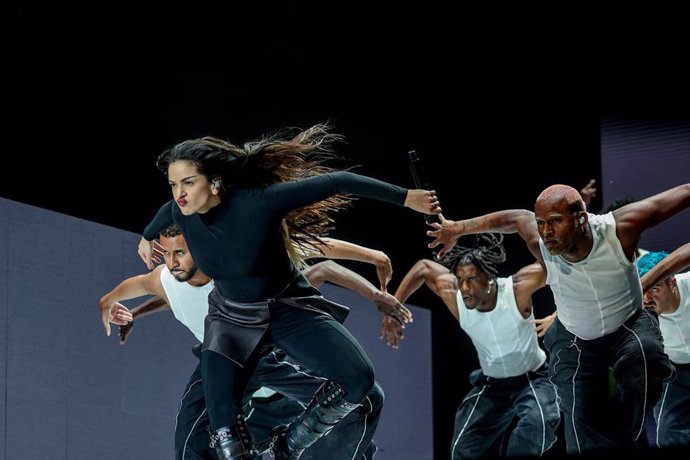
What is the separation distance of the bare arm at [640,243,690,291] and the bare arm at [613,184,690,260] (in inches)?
11.1

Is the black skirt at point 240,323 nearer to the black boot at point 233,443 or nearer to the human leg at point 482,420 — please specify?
the black boot at point 233,443

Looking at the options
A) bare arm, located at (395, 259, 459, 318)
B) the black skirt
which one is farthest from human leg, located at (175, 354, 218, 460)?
bare arm, located at (395, 259, 459, 318)

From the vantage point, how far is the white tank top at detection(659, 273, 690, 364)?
5590mm

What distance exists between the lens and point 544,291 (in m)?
7.40

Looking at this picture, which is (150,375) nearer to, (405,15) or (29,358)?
(29,358)

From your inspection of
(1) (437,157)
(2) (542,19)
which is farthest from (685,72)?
(1) (437,157)

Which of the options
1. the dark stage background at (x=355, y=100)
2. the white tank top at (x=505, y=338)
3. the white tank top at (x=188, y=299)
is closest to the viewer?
the white tank top at (x=188, y=299)

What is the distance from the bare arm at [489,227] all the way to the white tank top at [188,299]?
109cm

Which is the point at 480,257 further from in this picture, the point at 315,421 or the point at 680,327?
the point at 315,421

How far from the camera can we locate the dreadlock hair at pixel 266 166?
3.95m

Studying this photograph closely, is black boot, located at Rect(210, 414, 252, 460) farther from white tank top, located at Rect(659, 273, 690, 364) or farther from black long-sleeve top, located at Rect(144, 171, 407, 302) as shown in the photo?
white tank top, located at Rect(659, 273, 690, 364)

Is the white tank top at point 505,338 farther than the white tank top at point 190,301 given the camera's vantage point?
Yes

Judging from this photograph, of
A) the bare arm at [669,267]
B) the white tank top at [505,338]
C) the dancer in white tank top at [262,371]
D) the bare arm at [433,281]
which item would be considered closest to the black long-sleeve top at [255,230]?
the dancer in white tank top at [262,371]

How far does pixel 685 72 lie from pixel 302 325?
146 inches
